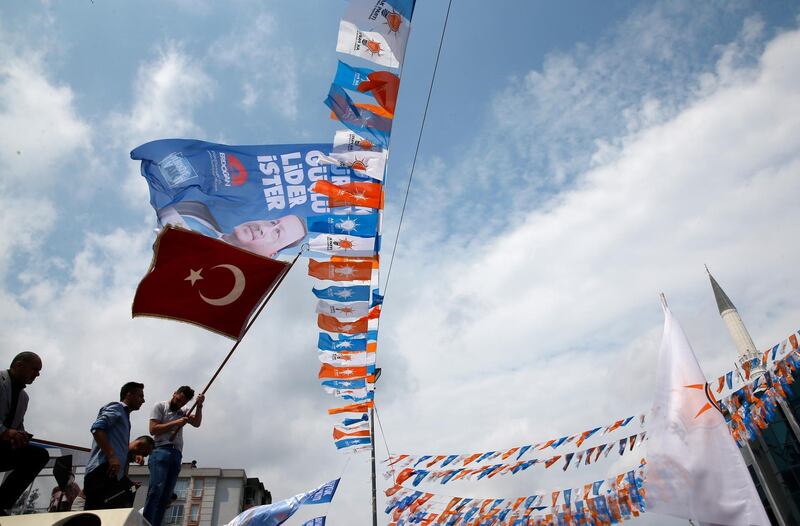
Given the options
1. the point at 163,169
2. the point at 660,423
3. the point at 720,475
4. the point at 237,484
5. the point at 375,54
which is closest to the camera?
the point at 720,475

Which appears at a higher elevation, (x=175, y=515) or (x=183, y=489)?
(x=183, y=489)

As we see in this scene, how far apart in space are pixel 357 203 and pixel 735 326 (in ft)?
189

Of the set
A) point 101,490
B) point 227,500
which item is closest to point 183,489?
point 227,500

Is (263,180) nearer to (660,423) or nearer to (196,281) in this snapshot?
(196,281)

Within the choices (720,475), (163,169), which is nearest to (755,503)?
(720,475)

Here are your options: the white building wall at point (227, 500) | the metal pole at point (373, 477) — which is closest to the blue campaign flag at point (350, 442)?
the metal pole at point (373, 477)

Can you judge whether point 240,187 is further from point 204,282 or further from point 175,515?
point 175,515

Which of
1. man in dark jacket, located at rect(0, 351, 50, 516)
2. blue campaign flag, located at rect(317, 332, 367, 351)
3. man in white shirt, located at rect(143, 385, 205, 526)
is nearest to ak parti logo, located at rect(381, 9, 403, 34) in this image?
man in white shirt, located at rect(143, 385, 205, 526)

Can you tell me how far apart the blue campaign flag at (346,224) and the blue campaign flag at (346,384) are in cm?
459

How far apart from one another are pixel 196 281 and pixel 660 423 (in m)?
5.78

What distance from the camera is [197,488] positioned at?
43.7 metres

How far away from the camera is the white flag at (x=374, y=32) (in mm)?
5617

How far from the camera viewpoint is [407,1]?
560 centimetres

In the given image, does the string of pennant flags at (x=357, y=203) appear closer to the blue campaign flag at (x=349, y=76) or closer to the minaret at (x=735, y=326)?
the blue campaign flag at (x=349, y=76)
